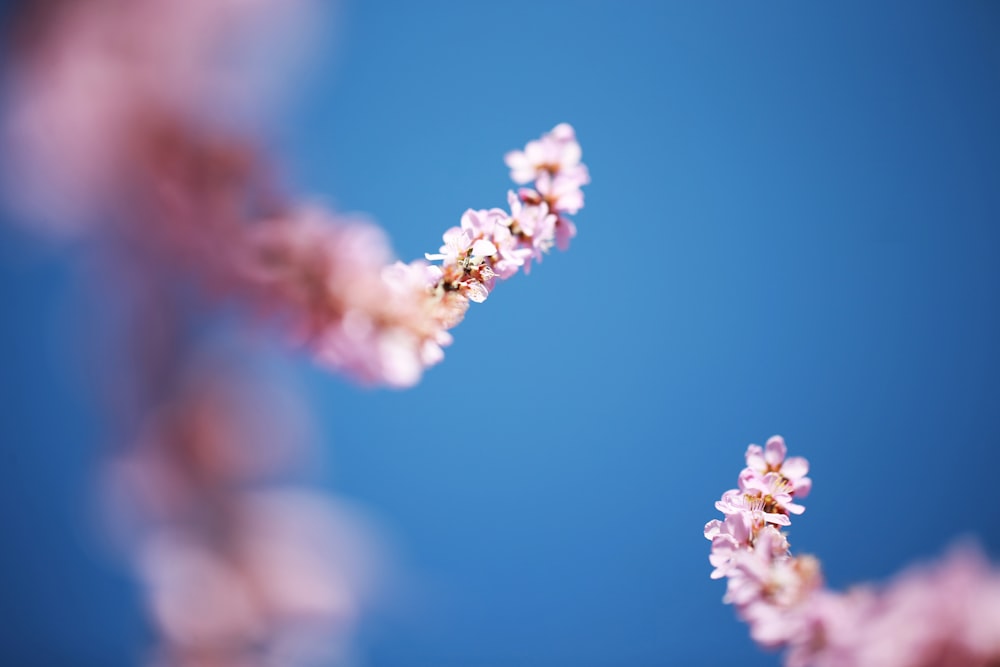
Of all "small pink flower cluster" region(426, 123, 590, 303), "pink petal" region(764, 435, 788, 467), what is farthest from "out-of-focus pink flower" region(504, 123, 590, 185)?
"pink petal" region(764, 435, 788, 467)

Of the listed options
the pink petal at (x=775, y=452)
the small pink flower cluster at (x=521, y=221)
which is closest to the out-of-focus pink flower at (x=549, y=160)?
the small pink flower cluster at (x=521, y=221)

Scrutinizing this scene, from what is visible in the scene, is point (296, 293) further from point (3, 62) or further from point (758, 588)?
point (758, 588)

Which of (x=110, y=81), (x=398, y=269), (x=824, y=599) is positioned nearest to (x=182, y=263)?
(x=110, y=81)

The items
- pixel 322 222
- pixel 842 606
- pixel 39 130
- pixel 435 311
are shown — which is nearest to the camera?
pixel 39 130

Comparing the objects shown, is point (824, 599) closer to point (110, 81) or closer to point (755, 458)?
point (755, 458)

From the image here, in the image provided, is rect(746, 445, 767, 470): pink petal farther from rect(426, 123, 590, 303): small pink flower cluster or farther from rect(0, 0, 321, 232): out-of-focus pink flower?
rect(0, 0, 321, 232): out-of-focus pink flower

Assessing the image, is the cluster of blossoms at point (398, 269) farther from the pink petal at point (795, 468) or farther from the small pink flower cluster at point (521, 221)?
the pink petal at point (795, 468)

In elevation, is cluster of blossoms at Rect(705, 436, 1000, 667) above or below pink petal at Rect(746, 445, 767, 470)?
below

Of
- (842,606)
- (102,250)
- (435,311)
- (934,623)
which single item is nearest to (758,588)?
(842,606)
